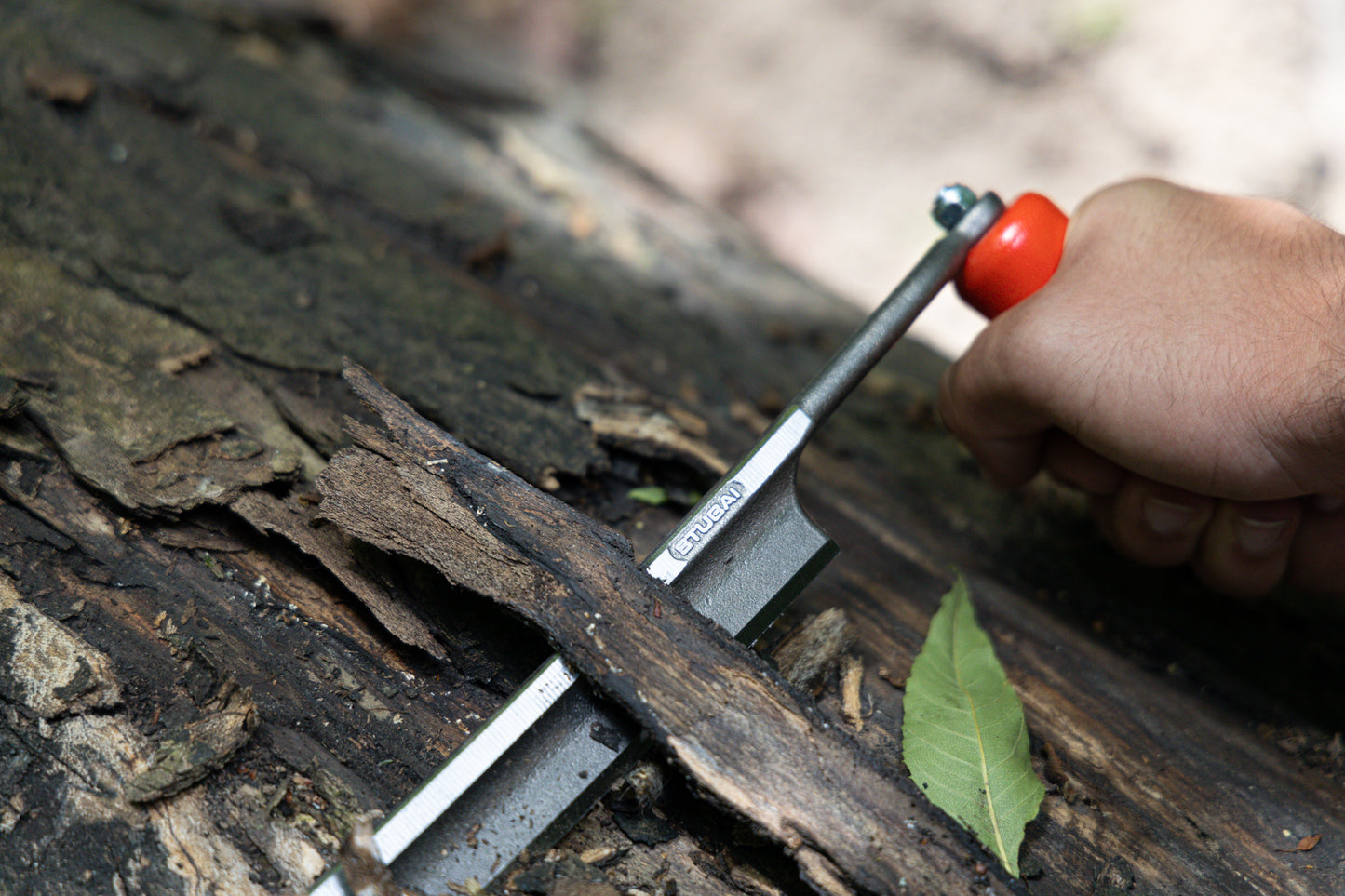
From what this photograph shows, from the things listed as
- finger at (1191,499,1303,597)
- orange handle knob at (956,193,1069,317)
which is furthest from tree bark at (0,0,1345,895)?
orange handle knob at (956,193,1069,317)

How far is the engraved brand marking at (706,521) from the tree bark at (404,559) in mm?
103

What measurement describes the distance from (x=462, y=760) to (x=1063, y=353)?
1529 millimetres

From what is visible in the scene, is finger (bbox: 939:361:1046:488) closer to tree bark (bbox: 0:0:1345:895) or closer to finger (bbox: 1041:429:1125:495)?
finger (bbox: 1041:429:1125:495)

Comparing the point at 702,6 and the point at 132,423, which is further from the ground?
the point at 702,6

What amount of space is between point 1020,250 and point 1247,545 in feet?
3.00

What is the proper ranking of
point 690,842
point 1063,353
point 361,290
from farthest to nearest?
point 361,290, point 1063,353, point 690,842

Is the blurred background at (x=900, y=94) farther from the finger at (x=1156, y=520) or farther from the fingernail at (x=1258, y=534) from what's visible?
the fingernail at (x=1258, y=534)

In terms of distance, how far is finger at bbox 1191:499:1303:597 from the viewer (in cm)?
196

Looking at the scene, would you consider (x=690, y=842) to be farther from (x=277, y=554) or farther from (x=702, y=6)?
(x=702, y=6)

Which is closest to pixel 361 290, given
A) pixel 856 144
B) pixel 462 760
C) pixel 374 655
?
pixel 374 655

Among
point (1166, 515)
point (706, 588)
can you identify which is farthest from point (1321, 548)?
point (706, 588)

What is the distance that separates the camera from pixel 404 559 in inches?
69.5

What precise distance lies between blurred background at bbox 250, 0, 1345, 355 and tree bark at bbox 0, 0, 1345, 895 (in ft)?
5.74

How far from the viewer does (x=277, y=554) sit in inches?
70.2
